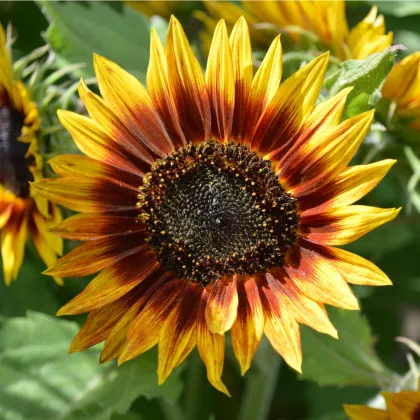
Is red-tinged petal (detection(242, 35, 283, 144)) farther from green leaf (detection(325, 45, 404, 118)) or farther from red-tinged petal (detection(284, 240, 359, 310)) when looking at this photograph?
red-tinged petal (detection(284, 240, 359, 310))

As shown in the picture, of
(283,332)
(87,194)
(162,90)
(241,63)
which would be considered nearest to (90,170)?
(87,194)

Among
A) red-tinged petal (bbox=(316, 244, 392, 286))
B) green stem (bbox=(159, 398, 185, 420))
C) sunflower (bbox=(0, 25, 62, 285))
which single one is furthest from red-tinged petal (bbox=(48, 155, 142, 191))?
green stem (bbox=(159, 398, 185, 420))

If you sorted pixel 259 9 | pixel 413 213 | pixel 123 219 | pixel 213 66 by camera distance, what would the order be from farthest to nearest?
1. pixel 413 213
2. pixel 259 9
3. pixel 123 219
4. pixel 213 66

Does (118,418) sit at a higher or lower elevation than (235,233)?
lower

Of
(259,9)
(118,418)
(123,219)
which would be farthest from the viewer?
(118,418)

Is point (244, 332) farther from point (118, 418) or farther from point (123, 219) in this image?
point (118, 418)

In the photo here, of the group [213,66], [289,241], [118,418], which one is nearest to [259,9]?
[213,66]

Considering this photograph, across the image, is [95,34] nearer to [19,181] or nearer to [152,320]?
[19,181]
